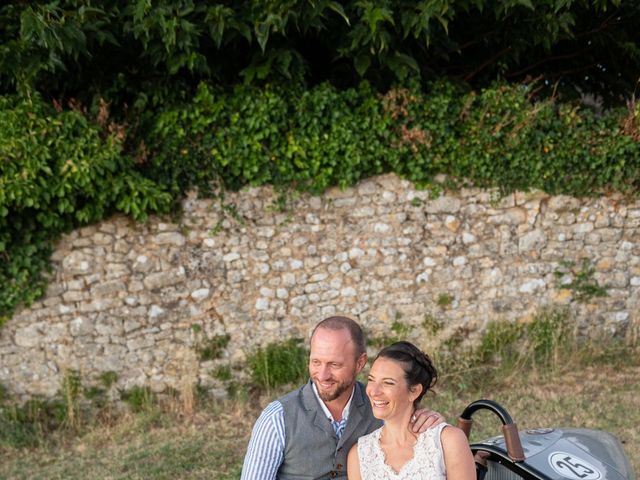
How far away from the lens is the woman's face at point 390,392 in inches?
103

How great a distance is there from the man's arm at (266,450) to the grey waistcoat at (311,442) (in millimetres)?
37

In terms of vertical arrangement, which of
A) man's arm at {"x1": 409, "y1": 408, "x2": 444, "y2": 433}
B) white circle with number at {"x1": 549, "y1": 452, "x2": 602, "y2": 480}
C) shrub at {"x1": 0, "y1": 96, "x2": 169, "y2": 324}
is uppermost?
shrub at {"x1": 0, "y1": 96, "x2": 169, "y2": 324}

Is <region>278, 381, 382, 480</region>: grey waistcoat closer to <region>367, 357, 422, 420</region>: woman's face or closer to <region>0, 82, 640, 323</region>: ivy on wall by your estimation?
<region>367, 357, 422, 420</region>: woman's face

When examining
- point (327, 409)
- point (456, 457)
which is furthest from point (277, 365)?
point (456, 457)

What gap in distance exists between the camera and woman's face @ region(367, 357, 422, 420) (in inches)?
103

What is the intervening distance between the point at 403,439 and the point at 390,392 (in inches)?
8.6

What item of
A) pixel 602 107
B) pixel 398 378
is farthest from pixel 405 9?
pixel 398 378

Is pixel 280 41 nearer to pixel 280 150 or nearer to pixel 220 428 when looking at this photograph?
pixel 280 150

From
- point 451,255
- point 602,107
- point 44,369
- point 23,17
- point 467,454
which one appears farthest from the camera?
point 602,107

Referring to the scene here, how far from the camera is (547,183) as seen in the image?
6.87m

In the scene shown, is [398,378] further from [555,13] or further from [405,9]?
[555,13]

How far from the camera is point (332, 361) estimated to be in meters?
2.78

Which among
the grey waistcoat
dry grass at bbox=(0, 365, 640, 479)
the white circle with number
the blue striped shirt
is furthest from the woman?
dry grass at bbox=(0, 365, 640, 479)

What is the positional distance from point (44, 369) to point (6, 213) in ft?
5.28
